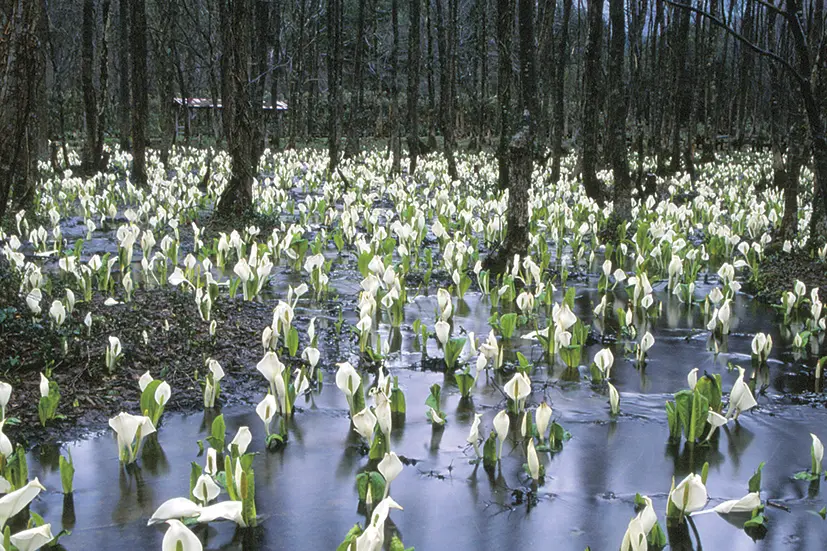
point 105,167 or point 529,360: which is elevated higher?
point 105,167

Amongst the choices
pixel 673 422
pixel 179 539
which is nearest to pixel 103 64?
pixel 673 422

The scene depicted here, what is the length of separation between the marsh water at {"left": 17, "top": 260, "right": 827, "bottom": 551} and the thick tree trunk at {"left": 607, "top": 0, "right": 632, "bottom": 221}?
5901 millimetres

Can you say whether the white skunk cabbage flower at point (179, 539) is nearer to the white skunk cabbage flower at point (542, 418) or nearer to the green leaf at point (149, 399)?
the green leaf at point (149, 399)

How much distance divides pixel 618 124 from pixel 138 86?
25.4 ft

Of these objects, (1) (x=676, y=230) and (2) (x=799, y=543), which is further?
(1) (x=676, y=230)

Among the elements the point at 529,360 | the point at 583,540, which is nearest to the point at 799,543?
the point at 583,540

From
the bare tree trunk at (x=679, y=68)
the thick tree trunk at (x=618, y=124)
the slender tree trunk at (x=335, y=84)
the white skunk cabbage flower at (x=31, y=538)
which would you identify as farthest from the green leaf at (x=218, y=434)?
the bare tree trunk at (x=679, y=68)

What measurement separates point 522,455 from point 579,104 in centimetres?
2081

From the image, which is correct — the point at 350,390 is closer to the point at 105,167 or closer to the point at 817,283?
the point at 817,283

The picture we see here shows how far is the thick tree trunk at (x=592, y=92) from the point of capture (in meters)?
11.4

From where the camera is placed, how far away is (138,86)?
12.3 meters

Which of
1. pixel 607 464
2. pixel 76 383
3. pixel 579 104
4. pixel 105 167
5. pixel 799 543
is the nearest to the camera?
pixel 799 543

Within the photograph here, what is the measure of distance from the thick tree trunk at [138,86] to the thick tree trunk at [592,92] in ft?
23.5

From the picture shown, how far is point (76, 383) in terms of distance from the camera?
4027 mm
